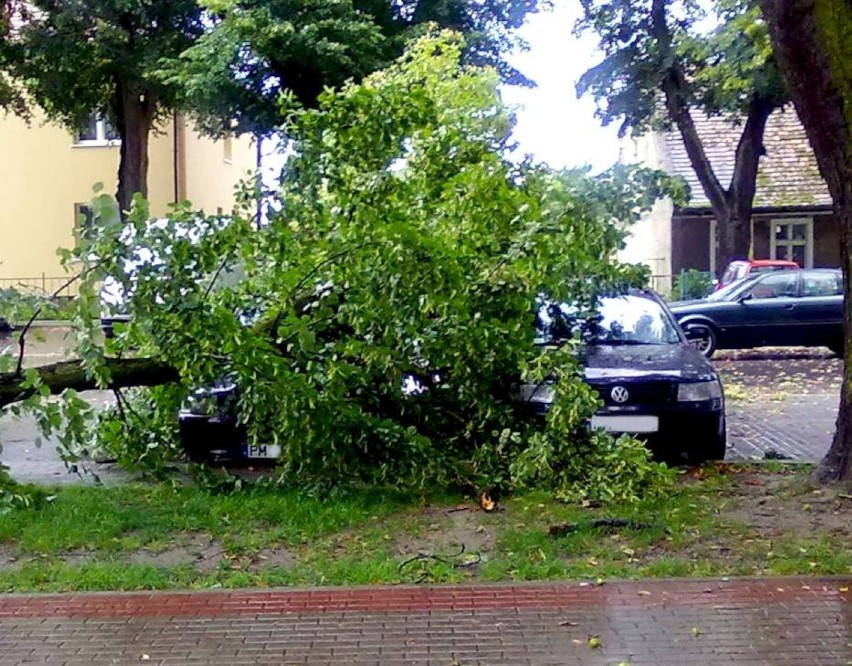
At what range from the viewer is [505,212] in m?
8.42

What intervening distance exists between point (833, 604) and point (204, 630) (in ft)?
10.6

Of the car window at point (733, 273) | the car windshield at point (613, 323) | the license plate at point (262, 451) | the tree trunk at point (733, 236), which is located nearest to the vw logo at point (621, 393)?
the car windshield at point (613, 323)

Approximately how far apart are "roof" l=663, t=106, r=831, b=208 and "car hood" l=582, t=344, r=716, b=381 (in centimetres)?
2105

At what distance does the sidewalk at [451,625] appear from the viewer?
5238 millimetres

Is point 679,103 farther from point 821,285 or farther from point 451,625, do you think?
point 451,625

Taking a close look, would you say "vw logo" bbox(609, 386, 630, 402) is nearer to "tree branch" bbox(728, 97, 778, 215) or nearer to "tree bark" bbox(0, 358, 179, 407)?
"tree bark" bbox(0, 358, 179, 407)

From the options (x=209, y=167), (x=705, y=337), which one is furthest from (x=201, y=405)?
(x=209, y=167)

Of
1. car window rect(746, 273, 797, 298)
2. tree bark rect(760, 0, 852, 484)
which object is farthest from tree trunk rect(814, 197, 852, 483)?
car window rect(746, 273, 797, 298)

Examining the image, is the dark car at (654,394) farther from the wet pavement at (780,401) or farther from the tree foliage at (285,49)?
the tree foliage at (285,49)

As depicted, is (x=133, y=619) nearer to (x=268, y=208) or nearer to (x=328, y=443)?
(x=328, y=443)

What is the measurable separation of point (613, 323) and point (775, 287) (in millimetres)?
9777

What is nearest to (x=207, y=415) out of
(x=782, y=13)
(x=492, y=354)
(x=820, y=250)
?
(x=492, y=354)

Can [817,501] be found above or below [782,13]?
below

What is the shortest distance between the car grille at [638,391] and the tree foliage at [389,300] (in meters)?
0.72
